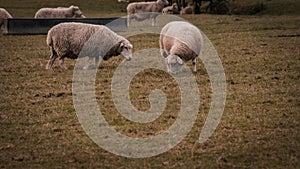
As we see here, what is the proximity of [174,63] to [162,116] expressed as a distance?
4092mm

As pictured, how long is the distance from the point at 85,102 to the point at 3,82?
134 inches

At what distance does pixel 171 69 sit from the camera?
1444cm

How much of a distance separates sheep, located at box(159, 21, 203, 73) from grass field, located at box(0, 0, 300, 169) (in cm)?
49

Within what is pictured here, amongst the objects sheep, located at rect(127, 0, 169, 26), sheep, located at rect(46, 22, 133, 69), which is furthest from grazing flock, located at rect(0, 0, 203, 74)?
sheep, located at rect(127, 0, 169, 26)

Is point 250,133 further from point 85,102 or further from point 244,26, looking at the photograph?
point 244,26

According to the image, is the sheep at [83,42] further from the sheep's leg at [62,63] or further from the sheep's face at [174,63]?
the sheep's face at [174,63]

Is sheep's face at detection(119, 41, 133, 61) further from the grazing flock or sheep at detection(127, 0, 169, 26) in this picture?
sheep at detection(127, 0, 169, 26)

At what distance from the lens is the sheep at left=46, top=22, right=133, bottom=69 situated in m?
15.0

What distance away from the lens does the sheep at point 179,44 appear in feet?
47.3

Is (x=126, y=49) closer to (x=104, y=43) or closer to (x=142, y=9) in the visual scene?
(x=104, y=43)

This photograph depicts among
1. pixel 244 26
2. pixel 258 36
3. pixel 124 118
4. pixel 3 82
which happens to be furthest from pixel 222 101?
pixel 244 26

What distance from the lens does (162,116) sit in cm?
1043

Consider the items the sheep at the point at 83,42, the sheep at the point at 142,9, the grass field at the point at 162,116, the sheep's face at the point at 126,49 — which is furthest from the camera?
the sheep at the point at 142,9

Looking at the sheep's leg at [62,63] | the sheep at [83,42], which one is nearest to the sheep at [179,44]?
the sheep at [83,42]
